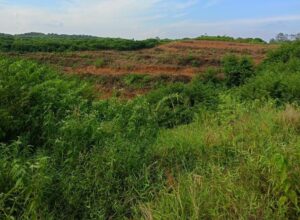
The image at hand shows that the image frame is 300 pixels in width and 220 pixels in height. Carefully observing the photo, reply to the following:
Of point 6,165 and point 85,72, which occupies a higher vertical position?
point 6,165

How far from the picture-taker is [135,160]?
3.86m

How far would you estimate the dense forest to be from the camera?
3.03m

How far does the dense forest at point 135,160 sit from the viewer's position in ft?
9.95

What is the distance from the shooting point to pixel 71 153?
3.91 meters

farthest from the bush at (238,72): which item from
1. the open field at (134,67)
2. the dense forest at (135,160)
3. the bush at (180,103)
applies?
the dense forest at (135,160)

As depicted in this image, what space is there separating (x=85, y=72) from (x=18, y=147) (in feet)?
48.5

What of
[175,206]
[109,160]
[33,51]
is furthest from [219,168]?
[33,51]

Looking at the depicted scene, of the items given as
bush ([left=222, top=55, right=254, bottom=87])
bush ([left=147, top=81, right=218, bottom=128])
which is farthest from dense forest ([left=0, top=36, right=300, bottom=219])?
bush ([left=222, top=55, right=254, bottom=87])

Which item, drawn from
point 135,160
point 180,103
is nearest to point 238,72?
point 180,103

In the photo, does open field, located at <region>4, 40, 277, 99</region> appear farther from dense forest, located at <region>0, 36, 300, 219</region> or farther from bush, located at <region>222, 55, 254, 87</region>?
dense forest, located at <region>0, 36, 300, 219</region>

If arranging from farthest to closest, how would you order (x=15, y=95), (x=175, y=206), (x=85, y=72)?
(x=85, y=72)
(x=15, y=95)
(x=175, y=206)

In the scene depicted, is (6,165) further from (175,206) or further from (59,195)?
(175,206)

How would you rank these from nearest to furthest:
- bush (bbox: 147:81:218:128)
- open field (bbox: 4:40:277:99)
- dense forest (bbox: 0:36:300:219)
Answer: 1. dense forest (bbox: 0:36:300:219)
2. bush (bbox: 147:81:218:128)
3. open field (bbox: 4:40:277:99)

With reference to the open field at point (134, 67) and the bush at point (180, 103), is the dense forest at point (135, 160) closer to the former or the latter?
the bush at point (180, 103)
